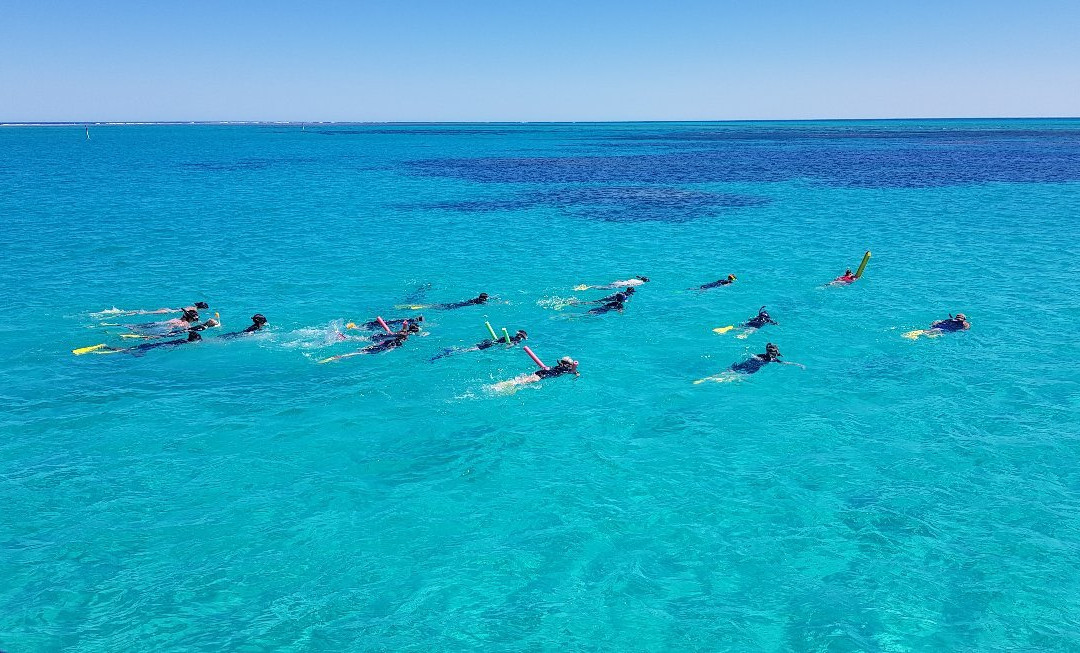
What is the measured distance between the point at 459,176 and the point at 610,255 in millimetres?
68385

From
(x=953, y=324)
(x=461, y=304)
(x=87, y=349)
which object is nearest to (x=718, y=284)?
(x=953, y=324)

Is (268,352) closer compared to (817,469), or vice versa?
(817,469)

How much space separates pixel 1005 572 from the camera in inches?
634

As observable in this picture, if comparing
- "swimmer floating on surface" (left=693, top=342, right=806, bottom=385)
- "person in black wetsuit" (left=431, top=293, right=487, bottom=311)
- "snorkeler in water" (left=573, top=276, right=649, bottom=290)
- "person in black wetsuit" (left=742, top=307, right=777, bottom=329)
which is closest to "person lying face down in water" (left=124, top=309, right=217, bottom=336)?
"person in black wetsuit" (left=431, top=293, right=487, bottom=311)

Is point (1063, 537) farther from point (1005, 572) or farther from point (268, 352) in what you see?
point (268, 352)

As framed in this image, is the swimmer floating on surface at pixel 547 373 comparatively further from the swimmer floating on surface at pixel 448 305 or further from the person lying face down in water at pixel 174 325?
the person lying face down in water at pixel 174 325

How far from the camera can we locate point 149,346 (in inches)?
1219

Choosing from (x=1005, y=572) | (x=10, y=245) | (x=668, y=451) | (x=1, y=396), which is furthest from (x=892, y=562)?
(x=10, y=245)

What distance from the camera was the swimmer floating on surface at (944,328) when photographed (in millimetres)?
32156

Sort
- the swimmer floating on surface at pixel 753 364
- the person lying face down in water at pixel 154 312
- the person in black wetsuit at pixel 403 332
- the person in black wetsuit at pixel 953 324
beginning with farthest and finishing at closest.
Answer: the person lying face down in water at pixel 154 312 → the person in black wetsuit at pixel 953 324 → the person in black wetsuit at pixel 403 332 → the swimmer floating on surface at pixel 753 364

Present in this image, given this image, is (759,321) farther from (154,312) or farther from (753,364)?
(154,312)

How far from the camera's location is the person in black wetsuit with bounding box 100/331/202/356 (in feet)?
99.8

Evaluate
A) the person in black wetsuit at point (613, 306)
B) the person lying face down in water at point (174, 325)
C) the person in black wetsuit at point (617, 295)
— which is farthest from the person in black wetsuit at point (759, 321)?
the person lying face down in water at point (174, 325)

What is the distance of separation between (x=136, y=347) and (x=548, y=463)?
73.4 ft
